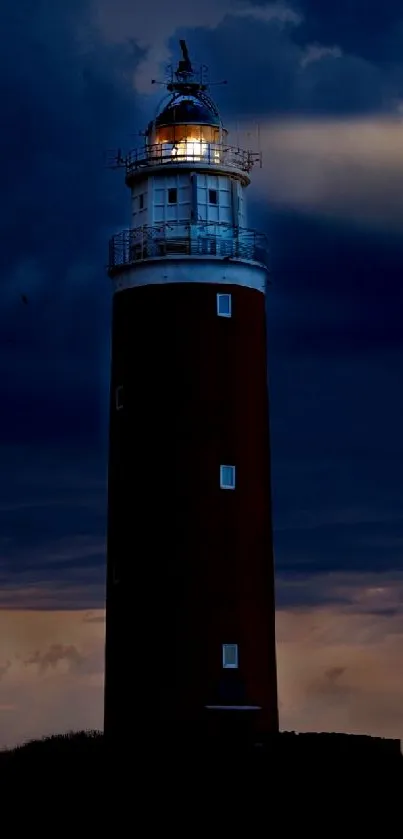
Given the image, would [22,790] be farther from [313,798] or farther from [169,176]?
[169,176]

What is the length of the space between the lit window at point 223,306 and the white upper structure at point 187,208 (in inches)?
16.3

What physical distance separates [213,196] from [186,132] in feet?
5.92

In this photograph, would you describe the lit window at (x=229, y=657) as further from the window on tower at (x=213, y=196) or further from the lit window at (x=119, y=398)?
the window on tower at (x=213, y=196)

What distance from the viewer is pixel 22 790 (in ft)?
168

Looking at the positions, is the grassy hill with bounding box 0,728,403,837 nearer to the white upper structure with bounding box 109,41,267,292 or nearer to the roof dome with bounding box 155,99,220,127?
the white upper structure with bounding box 109,41,267,292

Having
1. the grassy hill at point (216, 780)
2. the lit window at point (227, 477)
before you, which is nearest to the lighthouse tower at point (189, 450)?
the lit window at point (227, 477)

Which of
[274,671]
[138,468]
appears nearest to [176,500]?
[138,468]

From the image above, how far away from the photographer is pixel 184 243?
56.8m

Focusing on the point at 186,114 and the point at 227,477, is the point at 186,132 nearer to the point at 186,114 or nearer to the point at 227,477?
the point at 186,114

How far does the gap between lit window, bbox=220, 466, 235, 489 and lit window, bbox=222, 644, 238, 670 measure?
398 centimetres

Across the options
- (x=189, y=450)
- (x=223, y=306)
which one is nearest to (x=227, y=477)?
(x=189, y=450)

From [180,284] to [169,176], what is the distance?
307cm

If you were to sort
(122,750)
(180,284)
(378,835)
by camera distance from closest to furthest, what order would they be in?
(378,835) < (122,750) < (180,284)

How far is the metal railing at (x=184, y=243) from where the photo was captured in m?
56.7
